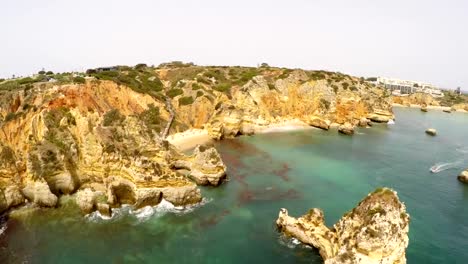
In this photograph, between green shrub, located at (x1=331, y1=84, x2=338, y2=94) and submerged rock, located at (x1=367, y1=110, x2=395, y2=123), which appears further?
submerged rock, located at (x1=367, y1=110, x2=395, y2=123)

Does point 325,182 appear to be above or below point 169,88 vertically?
below

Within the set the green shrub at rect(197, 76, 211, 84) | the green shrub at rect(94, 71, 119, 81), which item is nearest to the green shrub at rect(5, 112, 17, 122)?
the green shrub at rect(94, 71, 119, 81)

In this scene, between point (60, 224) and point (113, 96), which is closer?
point (60, 224)

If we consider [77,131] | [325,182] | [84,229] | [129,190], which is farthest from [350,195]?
[77,131]

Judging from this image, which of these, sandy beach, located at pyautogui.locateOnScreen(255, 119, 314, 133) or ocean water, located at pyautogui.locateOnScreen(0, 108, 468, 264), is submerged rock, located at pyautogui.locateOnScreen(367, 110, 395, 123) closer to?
sandy beach, located at pyautogui.locateOnScreen(255, 119, 314, 133)

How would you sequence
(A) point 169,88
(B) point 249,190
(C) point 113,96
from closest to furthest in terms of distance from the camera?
(B) point 249,190, (C) point 113,96, (A) point 169,88

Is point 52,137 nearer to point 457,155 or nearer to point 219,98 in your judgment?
point 219,98
